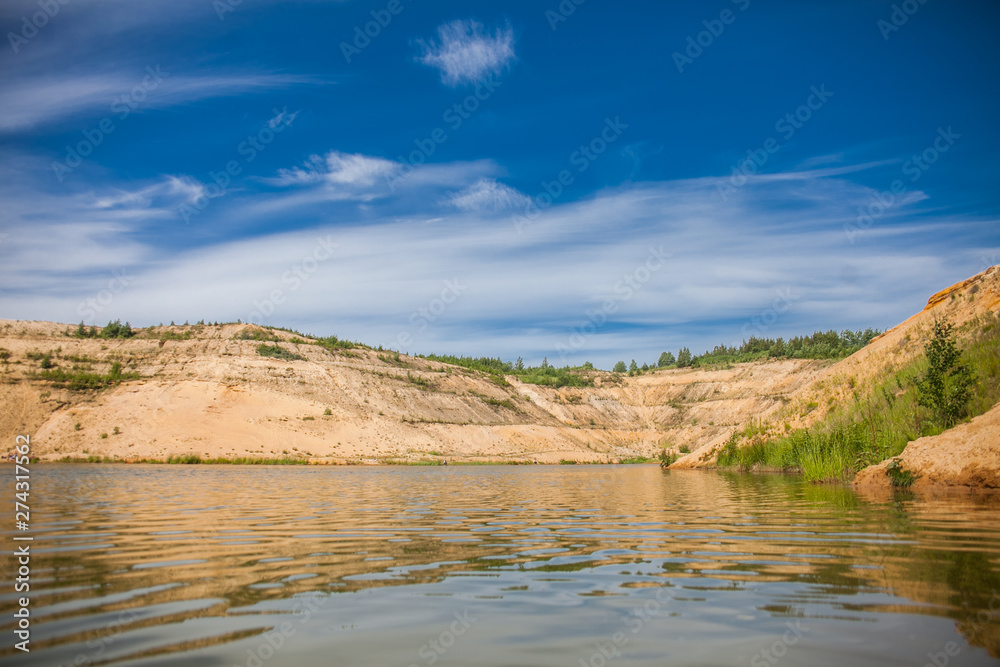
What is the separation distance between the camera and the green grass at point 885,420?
17.8 meters

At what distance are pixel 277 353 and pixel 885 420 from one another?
74.6 m

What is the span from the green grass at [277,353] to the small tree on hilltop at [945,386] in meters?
74.1

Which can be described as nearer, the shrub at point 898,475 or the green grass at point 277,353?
the shrub at point 898,475

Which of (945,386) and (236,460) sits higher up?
(945,386)

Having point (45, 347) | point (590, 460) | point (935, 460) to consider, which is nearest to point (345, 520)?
point (935, 460)

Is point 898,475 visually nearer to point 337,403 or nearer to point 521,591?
point 521,591

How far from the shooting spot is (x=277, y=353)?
8181 cm

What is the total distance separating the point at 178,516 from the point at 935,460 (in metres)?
16.8

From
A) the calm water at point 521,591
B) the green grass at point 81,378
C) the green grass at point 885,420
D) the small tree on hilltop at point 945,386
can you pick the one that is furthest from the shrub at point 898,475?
the green grass at point 81,378

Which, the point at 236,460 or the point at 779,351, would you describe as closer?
the point at 236,460

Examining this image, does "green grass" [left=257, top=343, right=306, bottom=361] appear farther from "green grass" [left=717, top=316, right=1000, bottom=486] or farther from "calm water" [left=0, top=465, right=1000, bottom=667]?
"calm water" [left=0, top=465, right=1000, bottom=667]

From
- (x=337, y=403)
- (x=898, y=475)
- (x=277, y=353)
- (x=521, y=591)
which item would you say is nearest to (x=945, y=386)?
(x=898, y=475)

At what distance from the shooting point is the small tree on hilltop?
1719 centimetres

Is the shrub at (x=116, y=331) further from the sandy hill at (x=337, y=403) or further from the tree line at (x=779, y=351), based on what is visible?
the tree line at (x=779, y=351)
